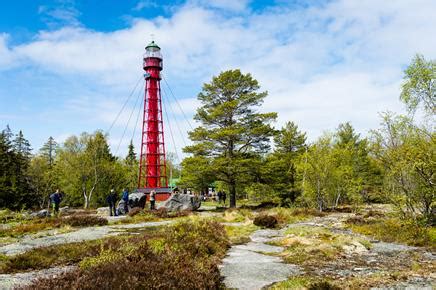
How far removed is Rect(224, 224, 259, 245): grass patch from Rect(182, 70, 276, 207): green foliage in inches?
514

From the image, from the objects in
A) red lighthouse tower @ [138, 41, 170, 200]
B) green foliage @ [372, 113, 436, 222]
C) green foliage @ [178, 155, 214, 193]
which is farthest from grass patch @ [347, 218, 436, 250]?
red lighthouse tower @ [138, 41, 170, 200]

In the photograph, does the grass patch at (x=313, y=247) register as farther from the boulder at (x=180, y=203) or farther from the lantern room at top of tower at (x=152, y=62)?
the lantern room at top of tower at (x=152, y=62)

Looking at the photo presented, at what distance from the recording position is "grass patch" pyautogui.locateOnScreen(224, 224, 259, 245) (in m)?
14.0

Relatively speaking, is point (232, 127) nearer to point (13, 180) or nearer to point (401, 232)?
point (401, 232)

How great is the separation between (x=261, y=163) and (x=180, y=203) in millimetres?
8343

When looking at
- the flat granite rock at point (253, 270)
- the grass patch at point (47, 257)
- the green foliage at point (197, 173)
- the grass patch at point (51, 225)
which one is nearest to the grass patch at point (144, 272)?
the flat granite rock at point (253, 270)

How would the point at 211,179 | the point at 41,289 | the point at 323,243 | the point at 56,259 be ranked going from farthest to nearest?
1. the point at 211,179
2. the point at 323,243
3. the point at 56,259
4. the point at 41,289

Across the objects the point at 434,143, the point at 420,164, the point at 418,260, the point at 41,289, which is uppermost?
the point at 434,143

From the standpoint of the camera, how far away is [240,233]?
54.0 ft

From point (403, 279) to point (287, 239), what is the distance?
6050mm

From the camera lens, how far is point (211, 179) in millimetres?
32094

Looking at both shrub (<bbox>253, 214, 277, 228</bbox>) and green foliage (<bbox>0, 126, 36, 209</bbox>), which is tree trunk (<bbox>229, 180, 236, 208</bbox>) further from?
green foliage (<bbox>0, 126, 36, 209</bbox>)

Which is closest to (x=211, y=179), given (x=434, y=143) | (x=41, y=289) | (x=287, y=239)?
(x=287, y=239)

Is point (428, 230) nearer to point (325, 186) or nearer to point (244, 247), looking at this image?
point (244, 247)
